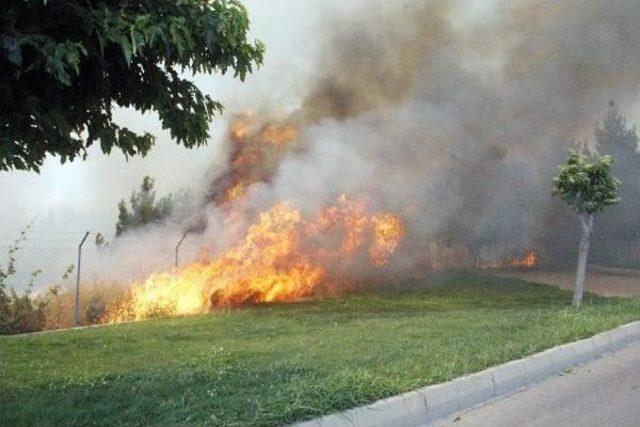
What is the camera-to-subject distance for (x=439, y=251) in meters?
22.2

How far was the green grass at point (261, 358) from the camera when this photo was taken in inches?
181

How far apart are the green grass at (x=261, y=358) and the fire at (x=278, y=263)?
3.92ft

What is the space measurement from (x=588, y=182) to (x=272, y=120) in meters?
7.77

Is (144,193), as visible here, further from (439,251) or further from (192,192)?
(439,251)

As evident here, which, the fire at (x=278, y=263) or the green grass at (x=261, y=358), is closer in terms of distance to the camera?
the green grass at (x=261, y=358)

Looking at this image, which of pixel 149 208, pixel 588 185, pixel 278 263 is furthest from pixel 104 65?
pixel 149 208

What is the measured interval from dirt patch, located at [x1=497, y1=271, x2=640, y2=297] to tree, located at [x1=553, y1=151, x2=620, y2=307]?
145 inches

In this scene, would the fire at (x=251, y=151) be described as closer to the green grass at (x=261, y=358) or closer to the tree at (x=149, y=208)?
the tree at (x=149, y=208)

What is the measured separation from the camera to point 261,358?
6.89 meters

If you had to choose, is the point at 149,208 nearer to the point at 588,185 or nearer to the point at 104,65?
the point at 588,185

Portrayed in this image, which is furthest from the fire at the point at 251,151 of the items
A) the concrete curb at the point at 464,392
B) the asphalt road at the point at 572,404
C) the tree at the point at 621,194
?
the tree at the point at 621,194

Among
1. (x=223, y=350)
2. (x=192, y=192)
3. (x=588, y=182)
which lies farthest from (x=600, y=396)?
(x=192, y=192)

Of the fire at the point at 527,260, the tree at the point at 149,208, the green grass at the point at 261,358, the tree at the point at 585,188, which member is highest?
the tree at the point at 585,188

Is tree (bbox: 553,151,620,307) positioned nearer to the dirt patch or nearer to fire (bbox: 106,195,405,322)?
the dirt patch
